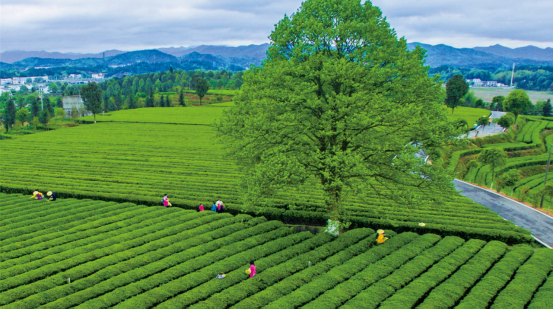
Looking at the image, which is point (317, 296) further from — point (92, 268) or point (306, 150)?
point (92, 268)

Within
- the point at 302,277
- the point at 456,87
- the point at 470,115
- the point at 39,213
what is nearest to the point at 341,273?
the point at 302,277

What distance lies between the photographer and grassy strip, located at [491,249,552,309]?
47.4 feet

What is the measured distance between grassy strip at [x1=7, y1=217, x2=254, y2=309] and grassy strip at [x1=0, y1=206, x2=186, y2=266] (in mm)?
3294

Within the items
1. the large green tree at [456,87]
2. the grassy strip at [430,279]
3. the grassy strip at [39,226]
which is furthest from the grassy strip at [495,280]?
the large green tree at [456,87]

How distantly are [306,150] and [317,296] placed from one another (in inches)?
350

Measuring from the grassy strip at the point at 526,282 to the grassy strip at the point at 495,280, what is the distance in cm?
26

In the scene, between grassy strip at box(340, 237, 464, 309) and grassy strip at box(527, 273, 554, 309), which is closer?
grassy strip at box(527, 273, 554, 309)

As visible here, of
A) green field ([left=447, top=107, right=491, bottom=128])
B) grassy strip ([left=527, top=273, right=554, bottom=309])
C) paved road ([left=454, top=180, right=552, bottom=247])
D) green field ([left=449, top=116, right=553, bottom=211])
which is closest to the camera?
grassy strip ([left=527, top=273, right=554, bottom=309])

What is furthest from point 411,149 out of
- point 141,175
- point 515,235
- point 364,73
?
point 141,175

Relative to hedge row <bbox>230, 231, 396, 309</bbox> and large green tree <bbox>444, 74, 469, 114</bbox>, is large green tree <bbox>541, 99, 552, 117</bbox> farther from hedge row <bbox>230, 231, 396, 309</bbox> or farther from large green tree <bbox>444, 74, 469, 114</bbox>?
hedge row <bbox>230, 231, 396, 309</bbox>

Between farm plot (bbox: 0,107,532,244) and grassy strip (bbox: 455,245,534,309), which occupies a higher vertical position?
grassy strip (bbox: 455,245,534,309)

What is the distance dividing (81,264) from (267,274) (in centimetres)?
917

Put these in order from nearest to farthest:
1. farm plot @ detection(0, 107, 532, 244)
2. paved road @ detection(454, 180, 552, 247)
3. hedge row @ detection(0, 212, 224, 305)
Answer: hedge row @ detection(0, 212, 224, 305)
farm plot @ detection(0, 107, 532, 244)
paved road @ detection(454, 180, 552, 247)

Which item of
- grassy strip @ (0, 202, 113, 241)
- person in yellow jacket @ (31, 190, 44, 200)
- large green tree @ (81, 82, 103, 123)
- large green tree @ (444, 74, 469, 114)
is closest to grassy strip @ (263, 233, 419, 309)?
grassy strip @ (0, 202, 113, 241)
